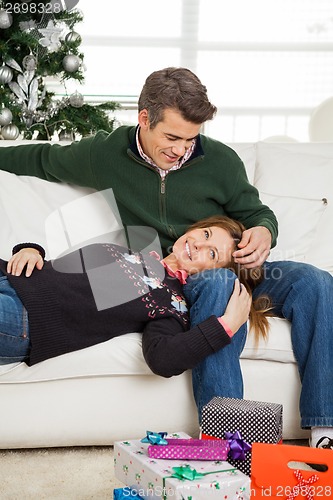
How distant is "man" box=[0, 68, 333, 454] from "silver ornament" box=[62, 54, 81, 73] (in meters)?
0.74

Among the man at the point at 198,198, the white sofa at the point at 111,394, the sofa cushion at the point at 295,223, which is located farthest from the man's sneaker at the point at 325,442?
the sofa cushion at the point at 295,223

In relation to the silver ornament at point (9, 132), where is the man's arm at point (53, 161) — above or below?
below

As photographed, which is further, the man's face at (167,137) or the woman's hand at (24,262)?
the man's face at (167,137)

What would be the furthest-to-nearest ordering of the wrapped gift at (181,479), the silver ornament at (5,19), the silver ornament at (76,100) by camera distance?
the silver ornament at (76,100) → the silver ornament at (5,19) → the wrapped gift at (181,479)

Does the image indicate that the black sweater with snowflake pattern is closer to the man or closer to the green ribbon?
the man

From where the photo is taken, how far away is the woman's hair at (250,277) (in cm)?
193

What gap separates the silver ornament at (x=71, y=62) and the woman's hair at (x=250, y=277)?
1156 mm

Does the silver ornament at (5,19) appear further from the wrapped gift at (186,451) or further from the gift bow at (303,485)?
the gift bow at (303,485)

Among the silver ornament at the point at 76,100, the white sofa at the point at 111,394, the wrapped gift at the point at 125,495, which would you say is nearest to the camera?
the wrapped gift at the point at 125,495

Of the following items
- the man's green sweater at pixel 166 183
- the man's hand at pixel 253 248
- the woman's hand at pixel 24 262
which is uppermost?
the man's green sweater at pixel 166 183

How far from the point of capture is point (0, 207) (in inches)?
91.0

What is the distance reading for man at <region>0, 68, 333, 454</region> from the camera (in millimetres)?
1819

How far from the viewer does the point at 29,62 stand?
2939mm

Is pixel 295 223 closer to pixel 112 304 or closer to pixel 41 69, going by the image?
pixel 112 304
